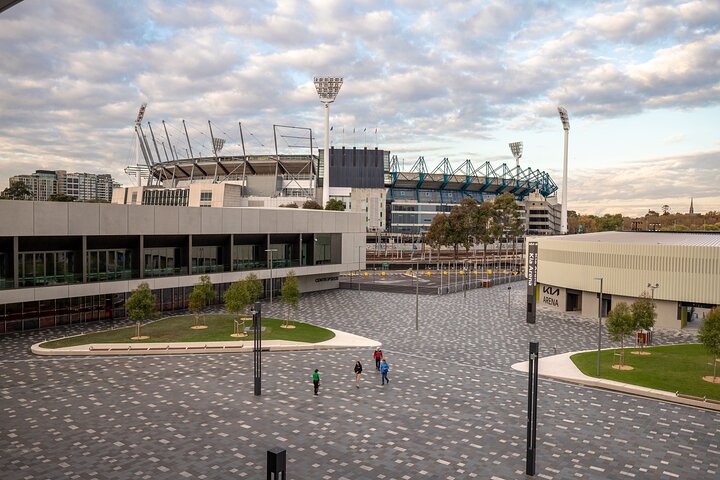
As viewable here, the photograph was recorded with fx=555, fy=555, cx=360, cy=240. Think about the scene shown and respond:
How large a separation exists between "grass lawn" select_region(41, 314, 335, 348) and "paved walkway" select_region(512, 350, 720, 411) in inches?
585

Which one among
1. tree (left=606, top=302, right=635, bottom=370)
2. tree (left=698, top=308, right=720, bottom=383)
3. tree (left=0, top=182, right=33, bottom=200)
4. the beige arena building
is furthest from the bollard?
tree (left=0, top=182, right=33, bottom=200)

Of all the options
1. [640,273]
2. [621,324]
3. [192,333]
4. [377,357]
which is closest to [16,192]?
[192,333]

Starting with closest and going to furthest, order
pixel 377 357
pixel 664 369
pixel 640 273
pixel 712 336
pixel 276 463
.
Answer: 1. pixel 276 463
2. pixel 712 336
3. pixel 377 357
4. pixel 664 369
5. pixel 640 273

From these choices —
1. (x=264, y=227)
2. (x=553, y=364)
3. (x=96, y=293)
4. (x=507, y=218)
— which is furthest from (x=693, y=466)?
(x=507, y=218)

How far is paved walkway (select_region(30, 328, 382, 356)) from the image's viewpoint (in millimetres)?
34281

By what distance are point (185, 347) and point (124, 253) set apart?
1721 centimetres

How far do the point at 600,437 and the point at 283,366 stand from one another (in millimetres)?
17242

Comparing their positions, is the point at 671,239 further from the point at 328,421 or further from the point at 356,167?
the point at 356,167

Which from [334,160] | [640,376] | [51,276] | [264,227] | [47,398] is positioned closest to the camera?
[47,398]

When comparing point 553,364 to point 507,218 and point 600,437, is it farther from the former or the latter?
point 507,218

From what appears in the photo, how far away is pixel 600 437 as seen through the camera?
21359 millimetres

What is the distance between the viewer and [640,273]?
4831 cm

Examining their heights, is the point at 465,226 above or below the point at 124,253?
above

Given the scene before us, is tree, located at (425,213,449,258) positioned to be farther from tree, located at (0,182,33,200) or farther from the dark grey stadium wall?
tree, located at (0,182,33,200)
